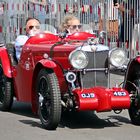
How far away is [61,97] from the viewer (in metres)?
6.81

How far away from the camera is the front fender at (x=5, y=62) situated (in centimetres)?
807

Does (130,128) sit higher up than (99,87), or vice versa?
(99,87)

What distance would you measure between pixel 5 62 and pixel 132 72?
220cm

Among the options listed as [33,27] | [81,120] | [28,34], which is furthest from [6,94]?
[81,120]

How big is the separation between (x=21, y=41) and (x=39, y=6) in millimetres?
6627

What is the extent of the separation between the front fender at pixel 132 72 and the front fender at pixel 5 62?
1.95m

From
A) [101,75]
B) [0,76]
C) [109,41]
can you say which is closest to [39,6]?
[109,41]

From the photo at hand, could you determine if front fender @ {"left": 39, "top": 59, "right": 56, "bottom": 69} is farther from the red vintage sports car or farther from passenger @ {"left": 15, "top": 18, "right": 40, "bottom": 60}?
passenger @ {"left": 15, "top": 18, "right": 40, "bottom": 60}

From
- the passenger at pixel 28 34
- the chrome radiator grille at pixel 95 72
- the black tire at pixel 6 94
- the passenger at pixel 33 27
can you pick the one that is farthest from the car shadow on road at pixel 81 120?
the passenger at pixel 33 27

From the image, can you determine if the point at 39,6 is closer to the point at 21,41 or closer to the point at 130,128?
the point at 21,41

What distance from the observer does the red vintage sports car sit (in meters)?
6.46

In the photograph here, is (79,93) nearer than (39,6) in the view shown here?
Yes

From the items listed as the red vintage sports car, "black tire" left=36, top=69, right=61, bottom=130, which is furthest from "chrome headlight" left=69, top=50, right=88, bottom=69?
"black tire" left=36, top=69, right=61, bottom=130

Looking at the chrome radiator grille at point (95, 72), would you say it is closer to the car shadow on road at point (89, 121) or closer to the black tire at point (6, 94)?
the car shadow on road at point (89, 121)
